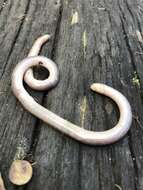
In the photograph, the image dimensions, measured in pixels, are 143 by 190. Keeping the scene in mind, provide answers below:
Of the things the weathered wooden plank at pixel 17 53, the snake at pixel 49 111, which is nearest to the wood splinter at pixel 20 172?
the weathered wooden plank at pixel 17 53

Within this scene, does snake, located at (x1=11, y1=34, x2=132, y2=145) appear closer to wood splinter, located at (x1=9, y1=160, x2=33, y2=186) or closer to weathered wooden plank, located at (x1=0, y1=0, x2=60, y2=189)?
weathered wooden plank, located at (x1=0, y1=0, x2=60, y2=189)

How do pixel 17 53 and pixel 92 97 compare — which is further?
pixel 17 53

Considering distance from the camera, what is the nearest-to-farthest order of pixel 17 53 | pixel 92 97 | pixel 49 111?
1. pixel 49 111
2. pixel 92 97
3. pixel 17 53

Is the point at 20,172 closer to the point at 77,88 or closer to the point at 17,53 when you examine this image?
the point at 77,88

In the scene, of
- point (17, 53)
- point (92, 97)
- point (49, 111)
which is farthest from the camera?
point (17, 53)

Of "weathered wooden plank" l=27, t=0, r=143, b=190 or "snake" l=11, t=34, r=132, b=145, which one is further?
"snake" l=11, t=34, r=132, b=145

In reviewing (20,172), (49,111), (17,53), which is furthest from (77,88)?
(20,172)

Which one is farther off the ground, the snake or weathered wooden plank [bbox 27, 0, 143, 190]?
the snake

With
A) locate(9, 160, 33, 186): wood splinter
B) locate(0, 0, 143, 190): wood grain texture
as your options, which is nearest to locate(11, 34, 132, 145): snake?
locate(0, 0, 143, 190): wood grain texture
